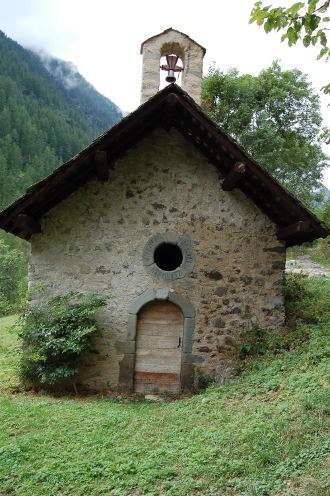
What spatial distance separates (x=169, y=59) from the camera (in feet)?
28.0

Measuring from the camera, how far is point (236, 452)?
3.62 m

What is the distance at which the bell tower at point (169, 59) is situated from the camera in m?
8.36

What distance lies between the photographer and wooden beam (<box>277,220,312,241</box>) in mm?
6715

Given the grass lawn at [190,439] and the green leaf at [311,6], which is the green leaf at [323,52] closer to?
the green leaf at [311,6]

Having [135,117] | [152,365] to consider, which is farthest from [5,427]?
[135,117]

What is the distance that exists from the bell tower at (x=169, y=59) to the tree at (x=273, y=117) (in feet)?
37.4

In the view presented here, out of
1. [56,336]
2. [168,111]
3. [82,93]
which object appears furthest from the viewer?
[82,93]

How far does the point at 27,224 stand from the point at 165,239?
248cm

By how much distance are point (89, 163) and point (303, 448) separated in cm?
554

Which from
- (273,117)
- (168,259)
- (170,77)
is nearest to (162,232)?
(168,259)

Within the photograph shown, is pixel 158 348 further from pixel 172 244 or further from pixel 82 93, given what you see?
pixel 82 93

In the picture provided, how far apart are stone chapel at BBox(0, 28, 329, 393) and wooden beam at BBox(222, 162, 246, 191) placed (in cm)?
3

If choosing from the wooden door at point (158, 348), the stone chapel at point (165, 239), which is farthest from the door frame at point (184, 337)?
the wooden door at point (158, 348)

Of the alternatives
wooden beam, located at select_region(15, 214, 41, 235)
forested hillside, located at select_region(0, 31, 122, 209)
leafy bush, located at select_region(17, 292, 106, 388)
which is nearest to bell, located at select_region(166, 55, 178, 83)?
wooden beam, located at select_region(15, 214, 41, 235)
